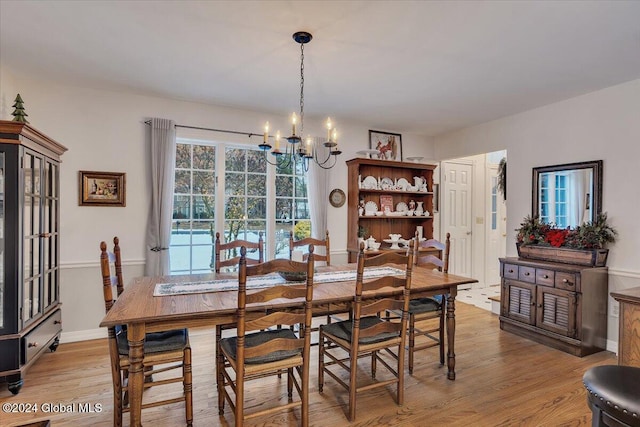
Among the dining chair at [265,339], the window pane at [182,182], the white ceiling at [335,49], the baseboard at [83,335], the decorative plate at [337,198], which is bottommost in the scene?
the baseboard at [83,335]

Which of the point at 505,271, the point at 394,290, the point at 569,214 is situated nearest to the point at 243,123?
the point at 394,290

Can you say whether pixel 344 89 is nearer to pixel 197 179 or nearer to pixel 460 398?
pixel 197 179

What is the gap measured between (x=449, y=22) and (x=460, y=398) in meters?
2.63

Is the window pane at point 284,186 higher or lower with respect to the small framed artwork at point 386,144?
lower

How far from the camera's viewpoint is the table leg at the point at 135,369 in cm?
182

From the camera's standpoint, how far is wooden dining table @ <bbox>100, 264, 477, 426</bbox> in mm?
1835

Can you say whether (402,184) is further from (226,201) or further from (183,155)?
(183,155)

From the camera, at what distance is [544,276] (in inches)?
138

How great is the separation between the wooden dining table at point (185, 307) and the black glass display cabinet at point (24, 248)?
2.75 feet

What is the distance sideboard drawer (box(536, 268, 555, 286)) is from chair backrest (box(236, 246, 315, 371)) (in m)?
2.78

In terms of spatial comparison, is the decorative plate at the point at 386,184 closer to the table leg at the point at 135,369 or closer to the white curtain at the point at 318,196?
the white curtain at the point at 318,196

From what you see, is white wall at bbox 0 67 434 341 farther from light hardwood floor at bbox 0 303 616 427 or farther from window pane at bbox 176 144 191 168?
light hardwood floor at bbox 0 303 616 427

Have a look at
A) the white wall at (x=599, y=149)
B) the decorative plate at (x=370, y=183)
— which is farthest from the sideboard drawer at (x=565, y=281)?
the decorative plate at (x=370, y=183)

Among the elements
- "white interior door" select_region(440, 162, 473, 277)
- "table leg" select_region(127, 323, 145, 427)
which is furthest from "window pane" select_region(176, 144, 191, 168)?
"white interior door" select_region(440, 162, 473, 277)
